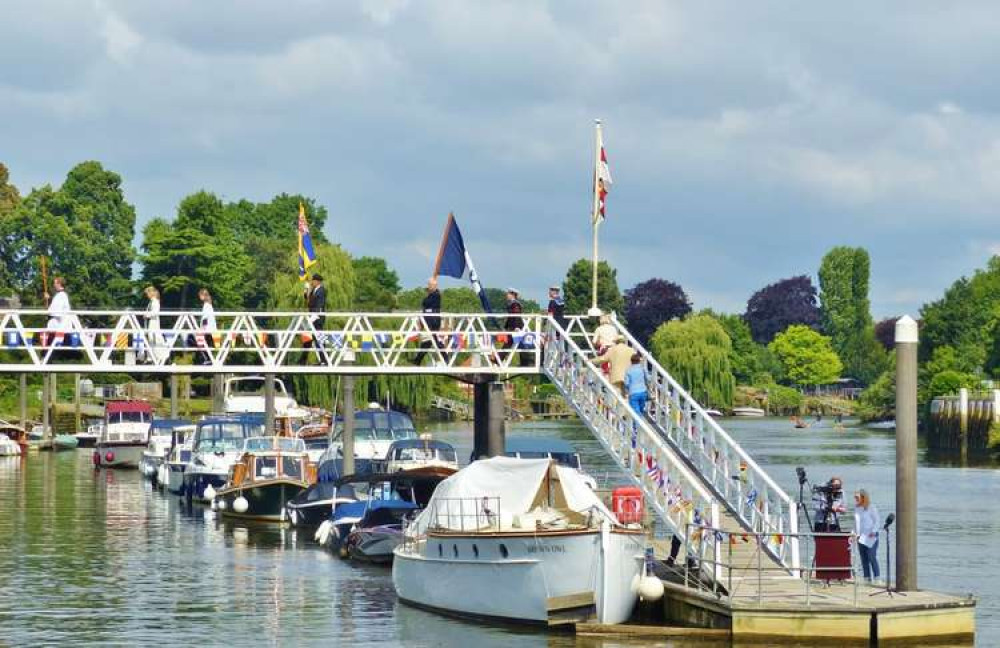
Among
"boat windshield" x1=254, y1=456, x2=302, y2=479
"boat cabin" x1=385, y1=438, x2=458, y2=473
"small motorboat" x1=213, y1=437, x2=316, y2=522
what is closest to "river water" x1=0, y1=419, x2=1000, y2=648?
"small motorboat" x1=213, y1=437, x2=316, y2=522

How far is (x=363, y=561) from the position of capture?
50.6 m

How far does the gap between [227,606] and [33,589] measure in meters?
6.20

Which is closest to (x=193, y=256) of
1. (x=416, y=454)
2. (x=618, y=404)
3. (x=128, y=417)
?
(x=128, y=417)

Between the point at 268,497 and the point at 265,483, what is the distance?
1.63 feet

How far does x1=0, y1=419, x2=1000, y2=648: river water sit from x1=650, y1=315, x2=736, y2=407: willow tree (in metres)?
67.0

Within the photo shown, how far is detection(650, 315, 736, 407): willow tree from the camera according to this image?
154 metres

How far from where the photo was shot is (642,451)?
133 feet

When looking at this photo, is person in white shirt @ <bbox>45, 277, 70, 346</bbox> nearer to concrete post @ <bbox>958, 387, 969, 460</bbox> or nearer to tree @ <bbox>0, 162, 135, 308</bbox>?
concrete post @ <bbox>958, 387, 969, 460</bbox>

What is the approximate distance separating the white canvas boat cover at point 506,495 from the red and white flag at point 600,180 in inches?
429

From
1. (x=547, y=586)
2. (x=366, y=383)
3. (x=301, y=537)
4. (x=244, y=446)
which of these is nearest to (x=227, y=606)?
(x=547, y=586)

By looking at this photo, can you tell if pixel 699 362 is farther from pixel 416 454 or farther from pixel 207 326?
pixel 207 326

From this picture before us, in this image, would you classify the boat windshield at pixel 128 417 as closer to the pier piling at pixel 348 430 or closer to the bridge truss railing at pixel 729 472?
the pier piling at pixel 348 430

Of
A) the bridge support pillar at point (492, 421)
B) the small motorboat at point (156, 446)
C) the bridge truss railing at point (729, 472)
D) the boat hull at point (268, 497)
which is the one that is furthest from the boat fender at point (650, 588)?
the small motorboat at point (156, 446)

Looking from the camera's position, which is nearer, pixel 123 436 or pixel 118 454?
pixel 118 454
